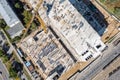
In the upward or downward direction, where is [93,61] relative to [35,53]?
downward

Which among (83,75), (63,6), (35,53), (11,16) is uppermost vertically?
(11,16)

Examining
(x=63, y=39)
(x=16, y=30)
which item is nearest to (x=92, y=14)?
(x=63, y=39)

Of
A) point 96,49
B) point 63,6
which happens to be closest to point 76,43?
point 96,49

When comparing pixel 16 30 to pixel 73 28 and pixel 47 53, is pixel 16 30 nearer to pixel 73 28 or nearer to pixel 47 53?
pixel 47 53

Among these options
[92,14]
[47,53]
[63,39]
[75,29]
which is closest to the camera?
[75,29]

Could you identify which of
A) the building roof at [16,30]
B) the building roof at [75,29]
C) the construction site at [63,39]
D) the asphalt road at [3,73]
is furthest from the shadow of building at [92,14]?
the asphalt road at [3,73]

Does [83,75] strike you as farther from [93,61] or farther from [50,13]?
[50,13]
